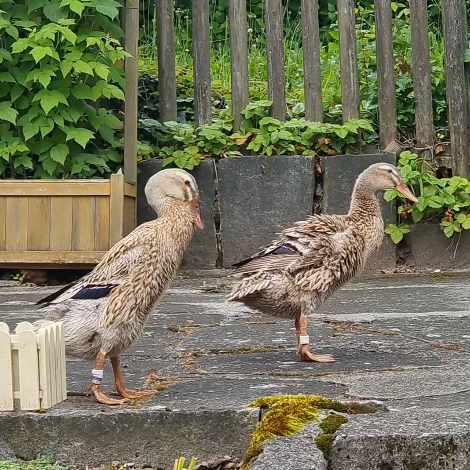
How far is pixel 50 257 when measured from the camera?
745cm

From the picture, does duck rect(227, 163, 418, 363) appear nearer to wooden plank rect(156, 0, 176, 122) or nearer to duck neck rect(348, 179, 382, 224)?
duck neck rect(348, 179, 382, 224)

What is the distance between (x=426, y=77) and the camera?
7.99 meters

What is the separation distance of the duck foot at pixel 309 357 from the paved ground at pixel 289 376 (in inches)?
2.1

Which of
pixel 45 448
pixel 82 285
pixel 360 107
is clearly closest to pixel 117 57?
pixel 360 107

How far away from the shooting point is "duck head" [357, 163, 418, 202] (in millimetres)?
5184

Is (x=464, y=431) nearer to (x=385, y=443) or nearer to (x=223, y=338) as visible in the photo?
(x=385, y=443)

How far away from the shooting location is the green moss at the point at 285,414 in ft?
9.03

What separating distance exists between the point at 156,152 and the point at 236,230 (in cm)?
91

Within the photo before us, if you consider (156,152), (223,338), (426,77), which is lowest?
(223,338)

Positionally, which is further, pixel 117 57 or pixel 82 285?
pixel 117 57

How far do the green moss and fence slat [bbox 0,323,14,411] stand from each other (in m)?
0.71

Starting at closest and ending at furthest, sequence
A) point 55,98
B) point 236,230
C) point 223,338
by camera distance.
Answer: point 223,338, point 55,98, point 236,230

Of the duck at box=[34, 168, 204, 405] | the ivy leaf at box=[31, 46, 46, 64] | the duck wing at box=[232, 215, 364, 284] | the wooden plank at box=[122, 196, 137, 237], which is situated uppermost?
the ivy leaf at box=[31, 46, 46, 64]

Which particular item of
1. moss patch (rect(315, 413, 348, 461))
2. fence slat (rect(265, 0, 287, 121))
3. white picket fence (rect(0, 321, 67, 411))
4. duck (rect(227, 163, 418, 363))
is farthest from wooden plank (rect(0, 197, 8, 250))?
moss patch (rect(315, 413, 348, 461))
